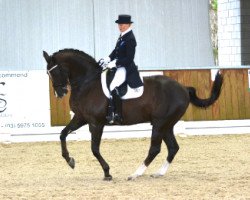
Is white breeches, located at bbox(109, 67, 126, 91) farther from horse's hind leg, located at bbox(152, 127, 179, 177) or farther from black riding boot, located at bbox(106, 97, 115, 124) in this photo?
horse's hind leg, located at bbox(152, 127, 179, 177)

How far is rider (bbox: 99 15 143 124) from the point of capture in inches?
345

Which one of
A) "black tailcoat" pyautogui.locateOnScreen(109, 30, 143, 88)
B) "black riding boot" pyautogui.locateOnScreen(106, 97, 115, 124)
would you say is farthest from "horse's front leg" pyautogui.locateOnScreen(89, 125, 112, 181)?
"black tailcoat" pyautogui.locateOnScreen(109, 30, 143, 88)

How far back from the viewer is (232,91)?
14.6m

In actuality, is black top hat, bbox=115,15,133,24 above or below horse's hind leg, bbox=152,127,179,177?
above

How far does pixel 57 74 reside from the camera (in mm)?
8859

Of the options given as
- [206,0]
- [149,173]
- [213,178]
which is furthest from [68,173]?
[206,0]

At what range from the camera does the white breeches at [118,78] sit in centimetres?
884

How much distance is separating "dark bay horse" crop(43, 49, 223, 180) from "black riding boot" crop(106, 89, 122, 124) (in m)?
0.06

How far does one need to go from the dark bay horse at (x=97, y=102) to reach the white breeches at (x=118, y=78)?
161 mm

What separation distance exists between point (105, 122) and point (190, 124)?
5.78 m

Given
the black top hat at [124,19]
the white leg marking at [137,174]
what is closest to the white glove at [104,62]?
the black top hat at [124,19]

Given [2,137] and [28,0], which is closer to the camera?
[2,137]

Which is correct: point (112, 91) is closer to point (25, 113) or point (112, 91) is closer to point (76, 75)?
point (76, 75)

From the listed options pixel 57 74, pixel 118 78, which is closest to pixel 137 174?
pixel 118 78
